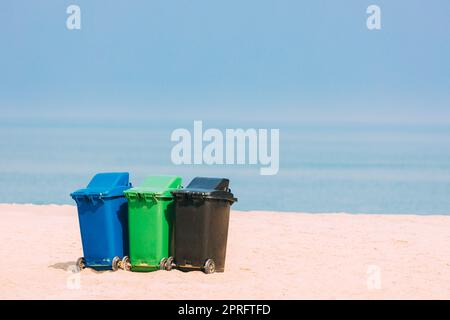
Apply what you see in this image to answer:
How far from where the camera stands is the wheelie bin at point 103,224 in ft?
39.3

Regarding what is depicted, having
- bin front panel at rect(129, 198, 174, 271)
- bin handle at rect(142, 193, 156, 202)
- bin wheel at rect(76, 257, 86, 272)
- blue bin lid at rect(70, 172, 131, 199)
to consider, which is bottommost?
bin wheel at rect(76, 257, 86, 272)

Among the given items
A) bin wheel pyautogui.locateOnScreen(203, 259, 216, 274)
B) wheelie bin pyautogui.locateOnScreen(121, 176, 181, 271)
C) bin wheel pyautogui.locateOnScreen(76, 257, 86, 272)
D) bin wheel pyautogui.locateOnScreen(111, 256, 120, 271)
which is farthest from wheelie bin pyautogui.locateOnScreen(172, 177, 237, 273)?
bin wheel pyautogui.locateOnScreen(76, 257, 86, 272)

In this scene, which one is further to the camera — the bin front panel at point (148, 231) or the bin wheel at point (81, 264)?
the bin wheel at point (81, 264)

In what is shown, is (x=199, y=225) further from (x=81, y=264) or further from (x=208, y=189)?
(x=81, y=264)

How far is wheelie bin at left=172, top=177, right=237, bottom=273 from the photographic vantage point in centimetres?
1173

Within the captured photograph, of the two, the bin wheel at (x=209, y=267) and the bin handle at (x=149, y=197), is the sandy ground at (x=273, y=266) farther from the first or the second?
the bin handle at (x=149, y=197)

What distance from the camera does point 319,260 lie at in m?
14.2

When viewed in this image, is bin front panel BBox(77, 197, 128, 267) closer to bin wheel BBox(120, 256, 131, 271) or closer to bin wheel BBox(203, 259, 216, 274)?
bin wheel BBox(120, 256, 131, 271)

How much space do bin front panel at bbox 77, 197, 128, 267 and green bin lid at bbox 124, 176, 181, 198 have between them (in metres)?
0.35

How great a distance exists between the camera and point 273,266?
13.4 m

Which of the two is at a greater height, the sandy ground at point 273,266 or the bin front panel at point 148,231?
the bin front panel at point 148,231

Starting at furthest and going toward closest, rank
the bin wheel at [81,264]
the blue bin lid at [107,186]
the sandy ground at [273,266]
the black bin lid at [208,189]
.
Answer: the bin wheel at [81,264] → the blue bin lid at [107,186] → the black bin lid at [208,189] → the sandy ground at [273,266]

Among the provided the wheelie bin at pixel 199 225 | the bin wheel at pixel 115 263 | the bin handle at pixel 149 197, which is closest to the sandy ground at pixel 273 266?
the bin wheel at pixel 115 263
